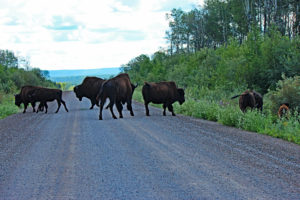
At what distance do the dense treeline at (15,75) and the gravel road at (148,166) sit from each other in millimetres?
27589

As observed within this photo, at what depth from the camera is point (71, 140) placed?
1078 centimetres

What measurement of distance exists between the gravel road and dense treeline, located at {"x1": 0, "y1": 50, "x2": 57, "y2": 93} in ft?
90.5

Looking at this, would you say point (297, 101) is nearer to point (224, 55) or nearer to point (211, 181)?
point (211, 181)

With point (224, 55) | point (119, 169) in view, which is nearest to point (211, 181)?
point (119, 169)

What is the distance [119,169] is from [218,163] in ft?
6.13

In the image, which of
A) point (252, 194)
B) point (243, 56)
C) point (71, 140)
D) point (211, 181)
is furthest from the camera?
point (243, 56)

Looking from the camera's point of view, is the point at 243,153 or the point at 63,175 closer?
the point at 63,175

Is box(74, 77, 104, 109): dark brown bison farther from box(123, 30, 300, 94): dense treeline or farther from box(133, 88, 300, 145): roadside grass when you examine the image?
box(123, 30, 300, 94): dense treeline

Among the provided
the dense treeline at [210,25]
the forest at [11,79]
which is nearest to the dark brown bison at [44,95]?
the forest at [11,79]

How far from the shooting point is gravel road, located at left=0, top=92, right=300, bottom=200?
18.2ft

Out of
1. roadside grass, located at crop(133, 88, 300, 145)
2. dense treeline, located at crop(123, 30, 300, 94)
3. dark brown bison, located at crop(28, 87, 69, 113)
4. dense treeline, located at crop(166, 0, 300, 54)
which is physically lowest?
roadside grass, located at crop(133, 88, 300, 145)

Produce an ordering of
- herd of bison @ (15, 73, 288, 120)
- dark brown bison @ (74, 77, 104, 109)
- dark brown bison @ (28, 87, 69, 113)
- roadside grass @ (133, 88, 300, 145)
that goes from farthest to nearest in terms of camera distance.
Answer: dark brown bison @ (74, 77, 104, 109) → dark brown bison @ (28, 87, 69, 113) → herd of bison @ (15, 73, 288, 120) → roadside grass @ (133, 88, 300, 145)

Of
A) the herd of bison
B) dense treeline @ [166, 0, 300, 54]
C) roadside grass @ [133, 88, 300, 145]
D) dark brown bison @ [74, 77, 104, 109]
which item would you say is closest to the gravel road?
roadside grass @ [133, 88, 300, 145]

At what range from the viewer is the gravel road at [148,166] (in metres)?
5.55
